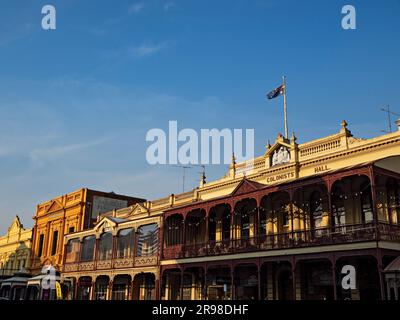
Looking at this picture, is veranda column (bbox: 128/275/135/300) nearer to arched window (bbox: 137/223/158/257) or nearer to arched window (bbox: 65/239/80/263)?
arched window (bbox: 137/223/158/257)

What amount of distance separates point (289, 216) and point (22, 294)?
32.7 m

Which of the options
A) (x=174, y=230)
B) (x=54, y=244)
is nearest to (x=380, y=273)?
(x=174, y=230)

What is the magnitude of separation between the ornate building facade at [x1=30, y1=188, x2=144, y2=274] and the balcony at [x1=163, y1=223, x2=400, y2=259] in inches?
653

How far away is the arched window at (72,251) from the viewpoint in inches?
1538

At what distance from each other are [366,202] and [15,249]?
46.6 metres

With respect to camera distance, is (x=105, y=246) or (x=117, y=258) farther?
(x=105, y=246)

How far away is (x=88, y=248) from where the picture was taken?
1474 inches

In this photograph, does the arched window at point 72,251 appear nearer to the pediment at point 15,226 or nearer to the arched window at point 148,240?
the arched window at point 148,240

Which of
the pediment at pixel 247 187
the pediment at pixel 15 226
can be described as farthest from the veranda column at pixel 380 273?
the pediment at pixel 15 226

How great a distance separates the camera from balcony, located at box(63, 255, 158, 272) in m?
30.4

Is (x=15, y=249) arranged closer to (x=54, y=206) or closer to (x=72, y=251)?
(x=54, y=206)

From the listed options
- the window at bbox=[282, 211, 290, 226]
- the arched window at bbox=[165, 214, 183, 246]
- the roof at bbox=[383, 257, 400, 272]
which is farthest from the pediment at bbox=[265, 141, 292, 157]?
the roof at bbox=[383, 257, 400, 272]
